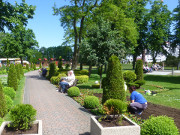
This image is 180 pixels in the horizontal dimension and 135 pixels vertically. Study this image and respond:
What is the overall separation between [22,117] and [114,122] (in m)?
2.54

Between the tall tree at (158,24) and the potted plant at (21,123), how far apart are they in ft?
118

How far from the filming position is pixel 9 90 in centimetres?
980

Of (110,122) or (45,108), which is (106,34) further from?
(110,122)

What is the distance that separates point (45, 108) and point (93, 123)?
417 cm

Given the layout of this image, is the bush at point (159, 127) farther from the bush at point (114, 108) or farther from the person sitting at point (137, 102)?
the person sitting at point (137, 102)

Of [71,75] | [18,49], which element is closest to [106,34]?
[71,75]

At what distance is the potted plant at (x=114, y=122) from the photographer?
4.46 m

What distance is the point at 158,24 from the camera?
37.7 meters

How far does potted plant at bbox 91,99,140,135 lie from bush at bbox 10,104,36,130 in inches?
69.6

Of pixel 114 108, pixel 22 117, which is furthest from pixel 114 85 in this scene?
pixel 22 117

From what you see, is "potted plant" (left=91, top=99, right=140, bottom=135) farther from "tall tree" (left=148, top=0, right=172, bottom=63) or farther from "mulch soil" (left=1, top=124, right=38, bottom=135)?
"tall tree" (left=148, top=0, right=172, bottom=63)

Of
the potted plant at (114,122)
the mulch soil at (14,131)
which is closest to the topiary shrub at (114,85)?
the potted plant at (114,122)

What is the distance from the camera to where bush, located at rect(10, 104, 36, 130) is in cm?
455

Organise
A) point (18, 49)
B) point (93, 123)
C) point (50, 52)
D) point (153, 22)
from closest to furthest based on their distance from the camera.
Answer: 1. point (93, 123)
2. point (153, 22)
3. point (18, 49)
4. point (50, 52)
